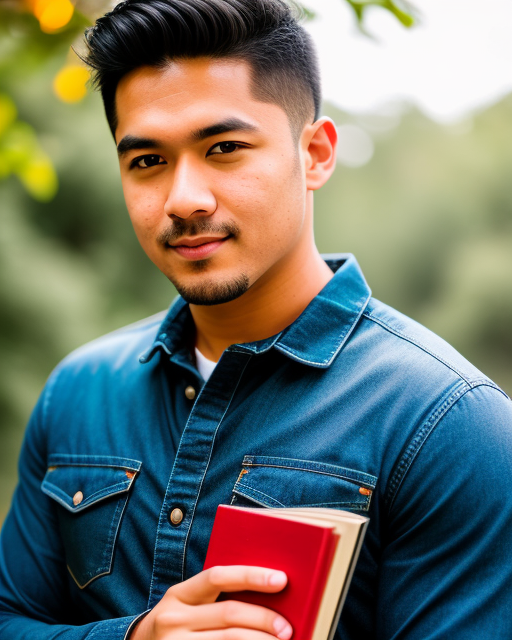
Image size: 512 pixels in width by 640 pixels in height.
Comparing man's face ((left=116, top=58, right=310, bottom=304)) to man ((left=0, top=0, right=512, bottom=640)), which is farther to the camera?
man's face ((left=116, top=58, right=310, bottom=304))

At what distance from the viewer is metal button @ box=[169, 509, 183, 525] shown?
1.34 m

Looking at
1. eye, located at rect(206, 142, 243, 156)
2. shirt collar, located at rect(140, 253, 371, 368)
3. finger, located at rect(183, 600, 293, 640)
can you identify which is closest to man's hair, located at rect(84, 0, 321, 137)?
eye, located at rect(206, 142, 243, 156)

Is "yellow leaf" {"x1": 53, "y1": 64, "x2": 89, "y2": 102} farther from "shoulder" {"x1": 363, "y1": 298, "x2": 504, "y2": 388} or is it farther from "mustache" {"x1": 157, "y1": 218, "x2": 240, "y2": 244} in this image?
"shoulder" {"x1": 363, "y1": 298, "x2": 504, "y2": 388}

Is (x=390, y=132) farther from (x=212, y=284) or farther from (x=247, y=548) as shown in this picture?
(x=247, y=548)

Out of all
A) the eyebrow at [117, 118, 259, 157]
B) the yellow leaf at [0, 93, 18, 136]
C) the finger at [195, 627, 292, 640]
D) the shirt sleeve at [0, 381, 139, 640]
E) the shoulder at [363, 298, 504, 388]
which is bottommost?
the shirt sleeve at [0, 381, 139, 640]

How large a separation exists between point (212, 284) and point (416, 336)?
0.43 meters

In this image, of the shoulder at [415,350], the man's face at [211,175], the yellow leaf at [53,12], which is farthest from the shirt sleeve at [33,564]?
the yellow leaf at [53,12]

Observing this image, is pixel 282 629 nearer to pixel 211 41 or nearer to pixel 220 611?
pixel 220 611

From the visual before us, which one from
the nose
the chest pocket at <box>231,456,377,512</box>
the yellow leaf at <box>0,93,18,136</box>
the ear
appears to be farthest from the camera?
the yellow leaf at <box>0,93,18,136</box>

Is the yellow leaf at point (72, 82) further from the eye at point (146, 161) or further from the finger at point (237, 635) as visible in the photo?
the finger at point (237, 635)

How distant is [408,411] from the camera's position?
123 cm

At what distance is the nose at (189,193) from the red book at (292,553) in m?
0.58

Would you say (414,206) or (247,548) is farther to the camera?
(414,206)

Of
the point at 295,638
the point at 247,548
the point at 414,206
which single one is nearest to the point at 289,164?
the point at 247,548
